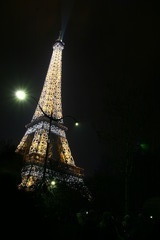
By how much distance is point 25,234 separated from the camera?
21.5 feet

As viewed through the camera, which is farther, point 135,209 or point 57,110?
point 57,110

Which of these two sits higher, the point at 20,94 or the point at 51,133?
the point at 51,133

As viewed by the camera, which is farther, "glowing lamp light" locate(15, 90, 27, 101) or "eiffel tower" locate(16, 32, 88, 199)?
"eiffel tower" locate(16, 32, 88, 199)

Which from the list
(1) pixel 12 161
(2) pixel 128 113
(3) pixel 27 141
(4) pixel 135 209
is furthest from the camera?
(3) pixel 27 141

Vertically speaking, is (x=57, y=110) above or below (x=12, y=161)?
above

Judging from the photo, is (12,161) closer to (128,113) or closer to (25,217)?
(25,217)

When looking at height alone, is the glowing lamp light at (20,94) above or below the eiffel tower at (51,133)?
below

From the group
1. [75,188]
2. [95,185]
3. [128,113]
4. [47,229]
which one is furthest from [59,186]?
[47,229]

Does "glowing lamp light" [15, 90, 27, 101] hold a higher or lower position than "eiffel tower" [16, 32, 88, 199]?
lower

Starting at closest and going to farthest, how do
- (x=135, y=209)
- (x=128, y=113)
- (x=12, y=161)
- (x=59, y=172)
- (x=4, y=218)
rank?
(x=4, y=218)
(x=12, y=161)
(x=128, y=113)
(x=135, y=209)
(x=59, y=172)

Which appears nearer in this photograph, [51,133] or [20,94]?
[20,94]

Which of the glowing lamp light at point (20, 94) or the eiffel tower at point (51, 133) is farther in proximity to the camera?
the eiffel tower at point (51, 133)

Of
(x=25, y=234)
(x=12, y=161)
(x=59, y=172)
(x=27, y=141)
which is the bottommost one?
(x=25, y=234)

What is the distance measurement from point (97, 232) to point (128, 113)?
48.5 ft
